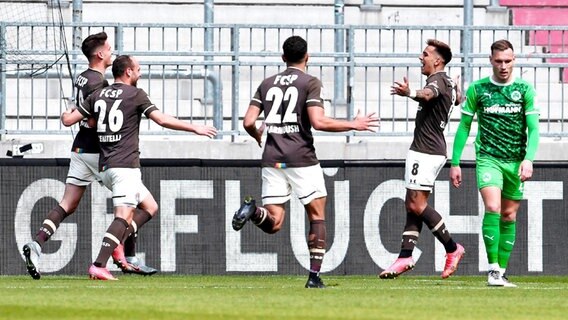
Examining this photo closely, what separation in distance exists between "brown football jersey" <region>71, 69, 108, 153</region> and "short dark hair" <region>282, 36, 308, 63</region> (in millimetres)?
2558

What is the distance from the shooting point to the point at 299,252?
54.4 feet

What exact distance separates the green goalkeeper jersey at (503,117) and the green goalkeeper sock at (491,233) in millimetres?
493

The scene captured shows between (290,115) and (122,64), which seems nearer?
(290,115)

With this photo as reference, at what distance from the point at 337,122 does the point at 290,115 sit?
41cm

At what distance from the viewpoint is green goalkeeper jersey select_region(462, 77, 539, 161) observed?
43.0 ft

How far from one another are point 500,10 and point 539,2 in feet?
3.48

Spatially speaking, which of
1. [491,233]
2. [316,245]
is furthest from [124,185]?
[491,233]

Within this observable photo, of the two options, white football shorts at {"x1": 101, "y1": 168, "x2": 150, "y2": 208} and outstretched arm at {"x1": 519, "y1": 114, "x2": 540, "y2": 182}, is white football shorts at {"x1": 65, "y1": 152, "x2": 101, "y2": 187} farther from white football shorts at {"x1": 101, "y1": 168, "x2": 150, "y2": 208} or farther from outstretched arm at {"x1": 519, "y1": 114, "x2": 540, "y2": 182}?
outstretched arm at {"x1": 519, "y1": 114, "x2": 540, "y2": 182}

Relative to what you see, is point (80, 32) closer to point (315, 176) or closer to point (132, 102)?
point (132, 102)

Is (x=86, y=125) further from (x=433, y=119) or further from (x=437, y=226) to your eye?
(x=437, y=226)

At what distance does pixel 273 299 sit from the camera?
11.0 metres

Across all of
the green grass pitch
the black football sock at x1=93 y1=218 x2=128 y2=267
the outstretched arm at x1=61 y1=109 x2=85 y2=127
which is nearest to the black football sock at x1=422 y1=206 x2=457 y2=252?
the green grass pitch

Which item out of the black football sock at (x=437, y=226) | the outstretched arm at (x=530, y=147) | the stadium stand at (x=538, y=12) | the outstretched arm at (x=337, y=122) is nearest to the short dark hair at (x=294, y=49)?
the outstretched arm at (x=337, y=122)

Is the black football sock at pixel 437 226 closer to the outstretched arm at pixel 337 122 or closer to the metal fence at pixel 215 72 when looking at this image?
the outstretched arm at pixel 337 122
